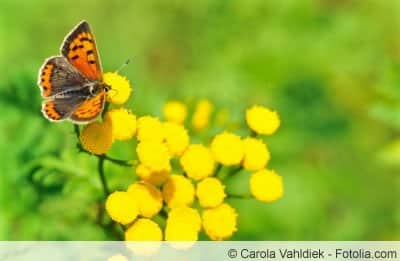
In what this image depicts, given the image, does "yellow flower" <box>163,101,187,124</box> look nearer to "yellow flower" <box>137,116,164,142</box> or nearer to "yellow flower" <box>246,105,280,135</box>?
"yellow flower" <box>246,105,280,135</box>

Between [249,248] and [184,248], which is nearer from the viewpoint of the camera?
[184,248]

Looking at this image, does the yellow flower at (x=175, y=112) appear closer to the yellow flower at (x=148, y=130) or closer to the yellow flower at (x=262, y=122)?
the yellow flower at (x=262, y=122)

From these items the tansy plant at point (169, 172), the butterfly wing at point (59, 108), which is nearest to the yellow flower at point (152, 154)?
the tansy plant at point (169, 172)

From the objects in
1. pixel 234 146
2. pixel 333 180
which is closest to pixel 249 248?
pixel 234 146

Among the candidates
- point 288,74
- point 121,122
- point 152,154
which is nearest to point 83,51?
point 121,122

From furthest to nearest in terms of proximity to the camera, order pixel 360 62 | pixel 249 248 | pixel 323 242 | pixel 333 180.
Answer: pixel 360 62, pixel 333 180, pixel 323 242, pixel 249 248

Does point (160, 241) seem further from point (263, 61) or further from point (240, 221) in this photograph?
point (263, 61)

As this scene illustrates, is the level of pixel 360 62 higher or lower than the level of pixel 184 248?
higher
